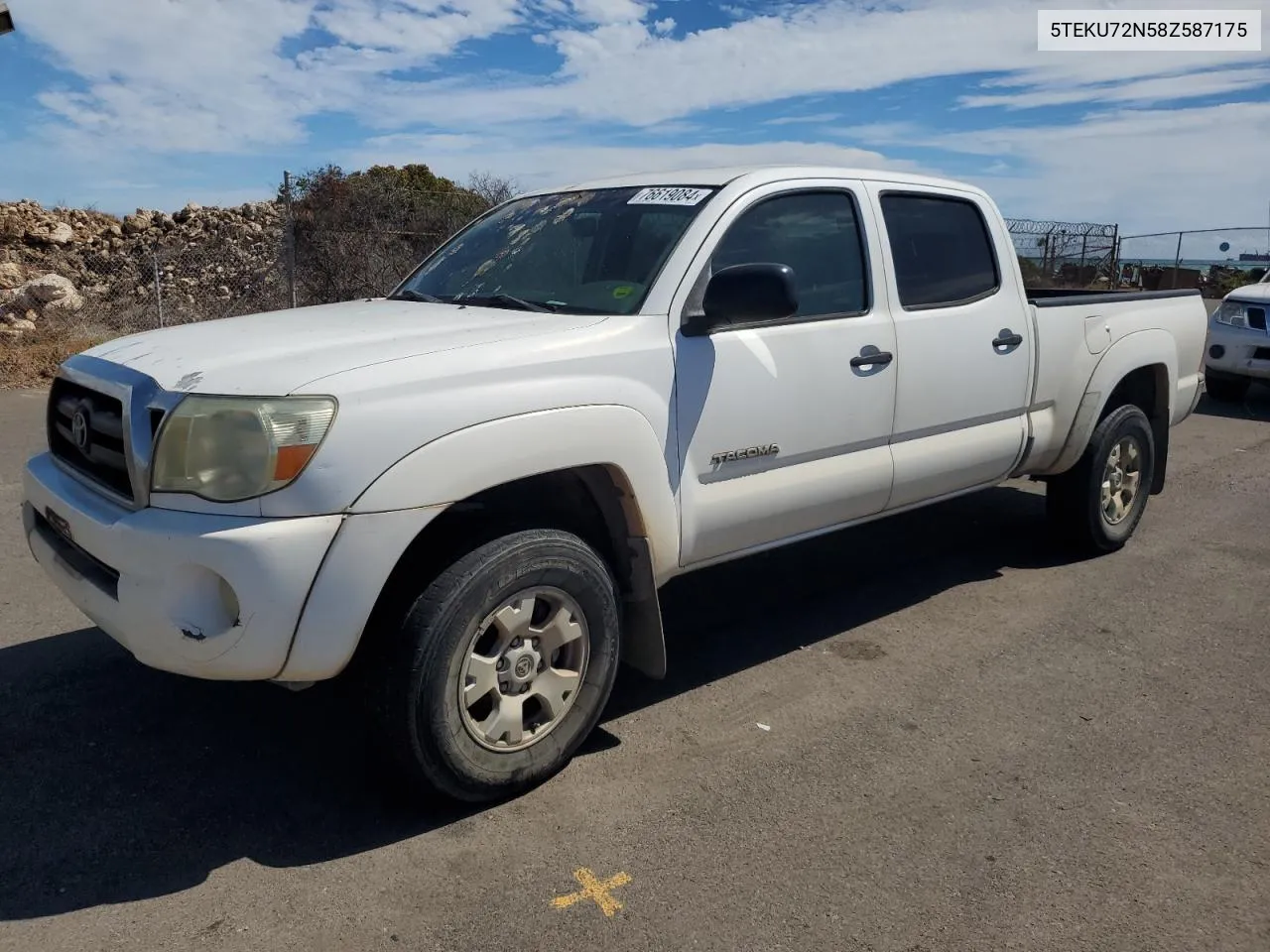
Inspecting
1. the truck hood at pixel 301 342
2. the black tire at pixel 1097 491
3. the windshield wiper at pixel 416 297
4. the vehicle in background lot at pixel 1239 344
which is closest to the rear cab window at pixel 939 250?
the black tire at pixel 1097 491

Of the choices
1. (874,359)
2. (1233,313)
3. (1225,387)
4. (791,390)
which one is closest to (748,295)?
(791,390)

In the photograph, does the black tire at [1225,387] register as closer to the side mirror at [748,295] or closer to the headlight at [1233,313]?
the headlight at [1233,313]

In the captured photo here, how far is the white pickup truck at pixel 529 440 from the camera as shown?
2812 millimetres

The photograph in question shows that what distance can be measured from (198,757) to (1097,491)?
454 centimetres

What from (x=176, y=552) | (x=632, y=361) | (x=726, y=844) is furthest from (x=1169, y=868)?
(x=176, y=552)

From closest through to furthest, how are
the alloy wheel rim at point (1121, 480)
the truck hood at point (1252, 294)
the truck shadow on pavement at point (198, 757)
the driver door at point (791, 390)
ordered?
the truck shadow on pavement at point (198, 757)
the driver door at point (791, 390)
the alloy wheel rim at point (1121, 480)
the truck hood at point (1252, 294)

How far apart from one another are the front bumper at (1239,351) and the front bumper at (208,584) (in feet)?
A: 34.2

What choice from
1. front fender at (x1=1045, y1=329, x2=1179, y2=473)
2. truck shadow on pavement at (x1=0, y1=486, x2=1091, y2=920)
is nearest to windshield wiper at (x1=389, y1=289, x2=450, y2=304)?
truck shadow on pavement at (x1=0, y1=486, x2=1091, y2=920)

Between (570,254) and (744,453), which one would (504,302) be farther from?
(744,453)

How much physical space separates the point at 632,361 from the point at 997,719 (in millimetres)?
1933

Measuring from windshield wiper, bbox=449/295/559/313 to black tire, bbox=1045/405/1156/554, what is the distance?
10.6 feet

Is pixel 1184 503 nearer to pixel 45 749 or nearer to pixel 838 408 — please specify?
pixel 838 408

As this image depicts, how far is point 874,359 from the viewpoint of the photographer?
4.19m

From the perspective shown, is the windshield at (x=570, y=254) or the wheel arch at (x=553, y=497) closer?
the wheel arch at (x=553, y=497)
